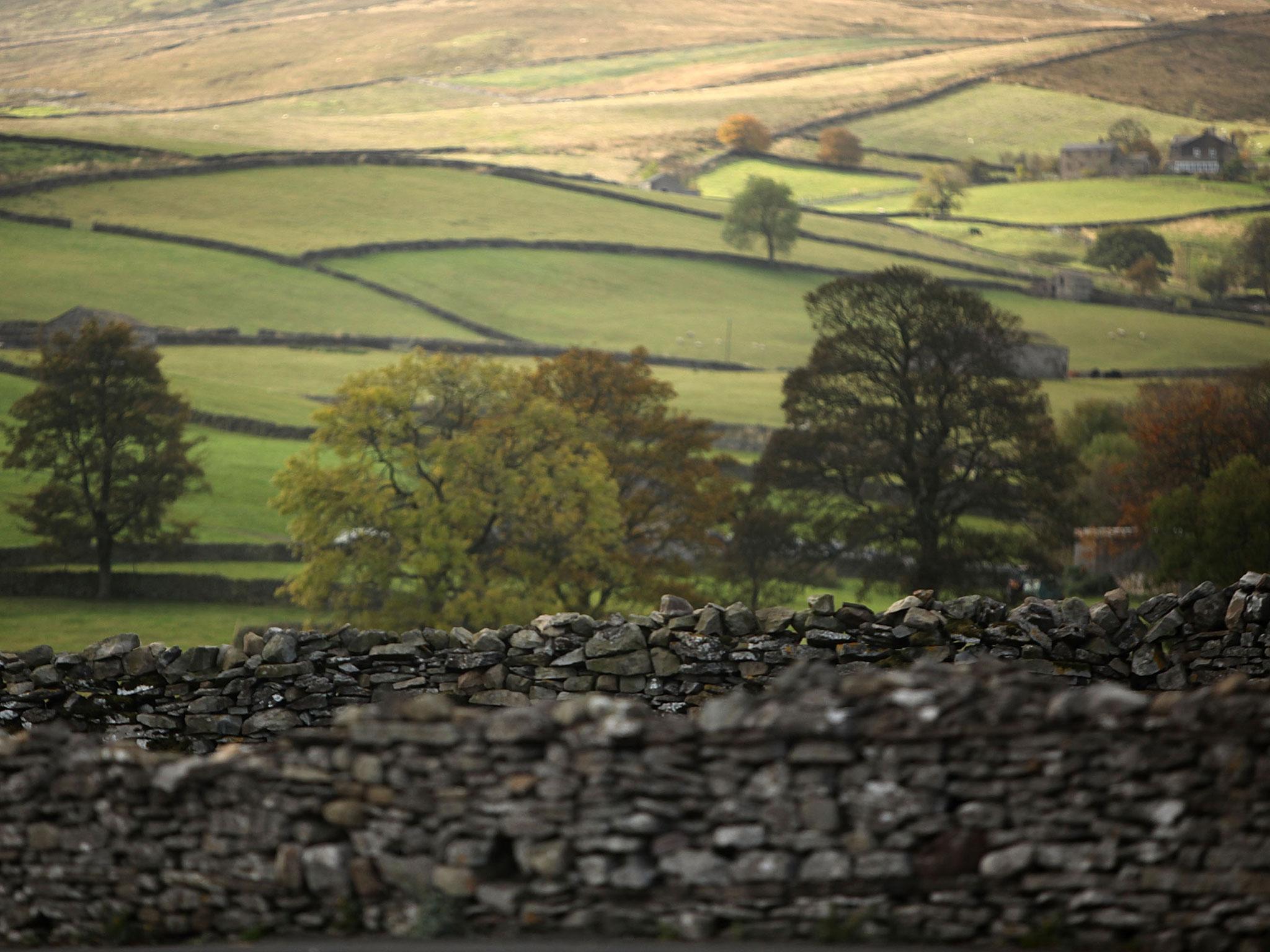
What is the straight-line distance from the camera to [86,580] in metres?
44.4

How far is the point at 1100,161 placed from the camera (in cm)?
14562

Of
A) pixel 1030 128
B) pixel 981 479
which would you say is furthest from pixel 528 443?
pixel 1030 128

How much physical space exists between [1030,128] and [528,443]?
132338 millimetres

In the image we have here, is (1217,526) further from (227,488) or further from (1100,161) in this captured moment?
(1100,161)

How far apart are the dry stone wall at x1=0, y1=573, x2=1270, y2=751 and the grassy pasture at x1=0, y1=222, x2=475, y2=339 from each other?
68.7m

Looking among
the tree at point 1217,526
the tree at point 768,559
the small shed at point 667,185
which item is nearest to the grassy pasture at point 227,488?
the tree at point 768,559

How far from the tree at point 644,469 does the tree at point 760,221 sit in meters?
57.7

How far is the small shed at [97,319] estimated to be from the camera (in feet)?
229

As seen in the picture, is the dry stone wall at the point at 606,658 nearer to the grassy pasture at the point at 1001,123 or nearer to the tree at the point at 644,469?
the tree at the point at 644,469

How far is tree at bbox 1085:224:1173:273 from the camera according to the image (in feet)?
376

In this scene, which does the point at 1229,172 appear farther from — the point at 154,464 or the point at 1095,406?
the point at 154,464

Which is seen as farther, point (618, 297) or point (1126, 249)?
point (1126, 249)

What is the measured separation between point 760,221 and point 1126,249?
3498 centimetres

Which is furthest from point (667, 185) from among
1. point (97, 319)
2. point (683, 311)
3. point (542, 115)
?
point (97, 319)
